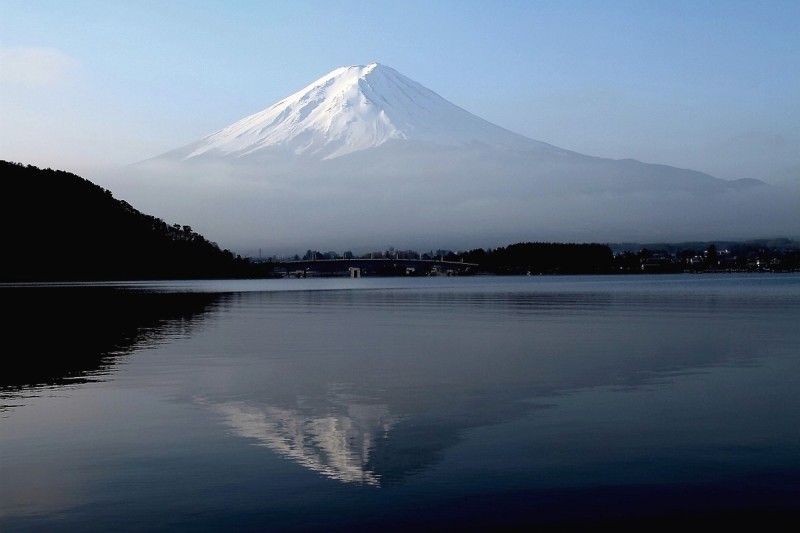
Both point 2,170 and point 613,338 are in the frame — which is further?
point 2,170

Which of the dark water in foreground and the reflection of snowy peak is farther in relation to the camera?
the reflection of snowy peak

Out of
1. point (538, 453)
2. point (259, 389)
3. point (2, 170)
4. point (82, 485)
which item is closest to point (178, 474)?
point (82, 485)

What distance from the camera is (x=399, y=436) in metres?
15.6

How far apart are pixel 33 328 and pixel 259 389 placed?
26490 millimetres

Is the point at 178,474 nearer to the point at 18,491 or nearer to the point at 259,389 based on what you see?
the point at 18,491

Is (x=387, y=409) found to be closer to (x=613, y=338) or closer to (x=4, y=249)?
(x=613, y=338)

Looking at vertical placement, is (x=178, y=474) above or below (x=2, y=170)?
below

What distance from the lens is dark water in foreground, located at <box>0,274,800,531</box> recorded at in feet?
36.4

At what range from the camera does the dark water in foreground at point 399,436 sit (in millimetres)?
11109

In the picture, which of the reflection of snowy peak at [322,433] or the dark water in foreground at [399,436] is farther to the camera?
the reflection of snowy peak at [322,433]

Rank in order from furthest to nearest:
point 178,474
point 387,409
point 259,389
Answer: point 259,389 < point 387,409 < point 178,474

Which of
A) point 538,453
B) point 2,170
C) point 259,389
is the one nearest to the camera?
point 538,453

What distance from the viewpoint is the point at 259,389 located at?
72.1 feet

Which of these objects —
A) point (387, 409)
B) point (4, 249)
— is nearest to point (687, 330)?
point (387, 409)
